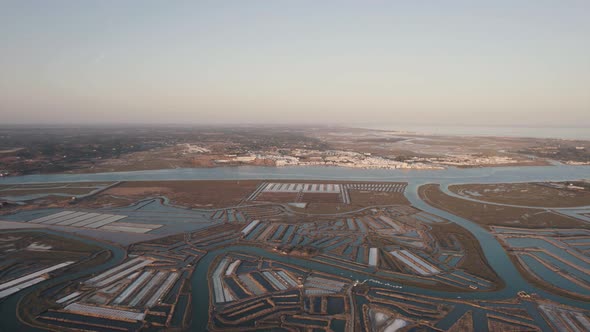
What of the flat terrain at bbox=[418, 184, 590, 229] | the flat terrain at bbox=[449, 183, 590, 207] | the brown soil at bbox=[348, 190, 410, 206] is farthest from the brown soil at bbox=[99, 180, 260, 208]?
the flat terrain at bbox=[449, 183, 590, 207]

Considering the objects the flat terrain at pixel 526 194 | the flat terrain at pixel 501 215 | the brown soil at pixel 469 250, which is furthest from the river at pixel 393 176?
the flat terrain at pixel 526 194

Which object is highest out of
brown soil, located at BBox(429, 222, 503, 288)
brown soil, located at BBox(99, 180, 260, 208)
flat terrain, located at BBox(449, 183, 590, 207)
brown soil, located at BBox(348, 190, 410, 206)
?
flat terrain, located at BBox(449, 183, 590, 207)

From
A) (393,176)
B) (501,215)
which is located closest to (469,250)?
(501,215)

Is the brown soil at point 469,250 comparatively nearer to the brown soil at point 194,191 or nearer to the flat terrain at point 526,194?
the flat terrain at point 526,194

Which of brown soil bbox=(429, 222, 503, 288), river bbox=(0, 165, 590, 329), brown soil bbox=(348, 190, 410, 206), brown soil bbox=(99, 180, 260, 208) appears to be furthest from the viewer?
brown soil bbox=(99, 180, 260, 208)

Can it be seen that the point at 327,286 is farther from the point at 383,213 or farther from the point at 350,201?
the point at 350,201

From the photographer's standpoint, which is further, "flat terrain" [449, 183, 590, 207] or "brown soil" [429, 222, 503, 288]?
"flat terrain" [449, 183, 590, 207]

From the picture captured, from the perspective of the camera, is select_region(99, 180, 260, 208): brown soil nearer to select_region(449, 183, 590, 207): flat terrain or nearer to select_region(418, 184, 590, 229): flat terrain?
select_region(418, 184, 590, 229): flat terrain
